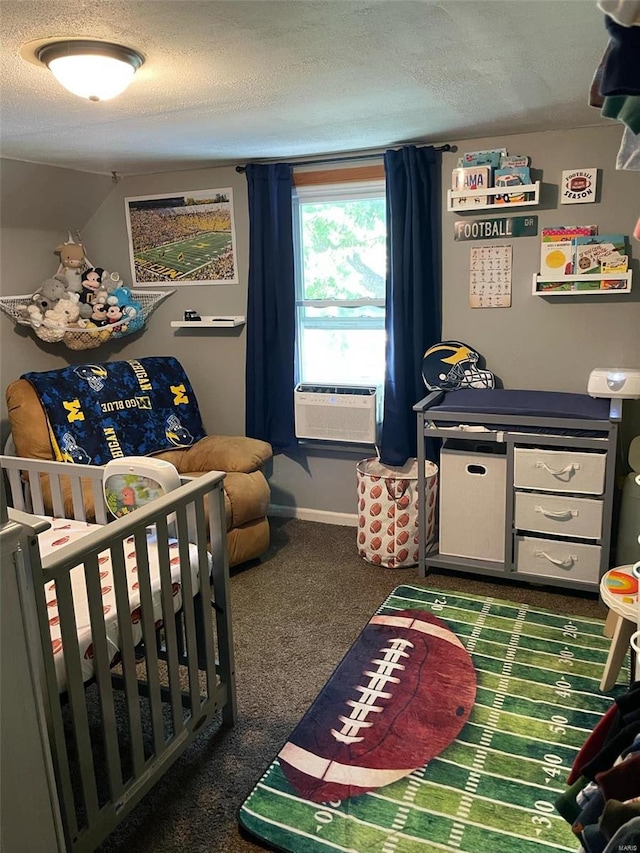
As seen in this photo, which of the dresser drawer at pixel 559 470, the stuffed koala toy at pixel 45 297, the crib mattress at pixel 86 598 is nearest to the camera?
the crib mattress at pixel 86 598

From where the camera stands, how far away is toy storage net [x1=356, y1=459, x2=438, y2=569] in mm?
3184

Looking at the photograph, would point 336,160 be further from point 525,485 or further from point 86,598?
point 86,598

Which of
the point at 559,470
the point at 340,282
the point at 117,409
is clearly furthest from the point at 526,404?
the point at 117,409

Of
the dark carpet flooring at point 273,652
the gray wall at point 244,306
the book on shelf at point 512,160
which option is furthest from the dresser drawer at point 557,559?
the book on shelf at point 512,160

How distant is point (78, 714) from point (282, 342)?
8.18 ft

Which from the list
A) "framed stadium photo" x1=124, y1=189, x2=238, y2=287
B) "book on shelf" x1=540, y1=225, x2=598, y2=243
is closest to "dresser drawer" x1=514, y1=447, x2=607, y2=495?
"book on shelf" x1=540, y1=225, x2=598, y2=243

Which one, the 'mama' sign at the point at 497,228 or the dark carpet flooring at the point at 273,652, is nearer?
the dark carpet flooring at the point at 273,652

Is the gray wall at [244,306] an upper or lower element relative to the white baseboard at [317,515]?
upper

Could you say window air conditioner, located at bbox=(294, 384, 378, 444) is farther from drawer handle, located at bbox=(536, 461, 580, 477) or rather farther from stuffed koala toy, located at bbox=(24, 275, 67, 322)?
stuffed koala toy, located at bbox=(24, 275, 67, 322)

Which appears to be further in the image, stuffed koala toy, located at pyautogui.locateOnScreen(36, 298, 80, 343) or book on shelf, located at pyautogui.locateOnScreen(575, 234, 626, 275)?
stuffed koala toy, located at pyautogui.locateOnScreen(36, 298, 80, 343)

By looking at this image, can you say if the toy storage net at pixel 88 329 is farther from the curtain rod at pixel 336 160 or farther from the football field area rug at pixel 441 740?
the football field area rug at pixel 441 740

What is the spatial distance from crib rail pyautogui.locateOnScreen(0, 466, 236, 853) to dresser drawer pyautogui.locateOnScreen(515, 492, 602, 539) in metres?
1.45

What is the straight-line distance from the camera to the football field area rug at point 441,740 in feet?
5.61

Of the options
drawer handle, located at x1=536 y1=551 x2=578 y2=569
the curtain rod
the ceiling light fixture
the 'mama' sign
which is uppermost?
the curtain rod
